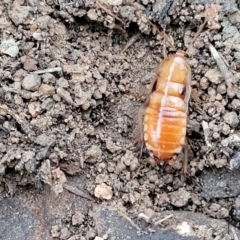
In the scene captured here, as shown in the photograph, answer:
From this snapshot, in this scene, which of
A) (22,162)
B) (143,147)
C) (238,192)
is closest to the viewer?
(22,162)

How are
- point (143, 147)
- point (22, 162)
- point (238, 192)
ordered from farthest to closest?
point (143, 147), point (238, 192), point (22, 162)

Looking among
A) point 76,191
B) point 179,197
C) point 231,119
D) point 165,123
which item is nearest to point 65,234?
point 76,191

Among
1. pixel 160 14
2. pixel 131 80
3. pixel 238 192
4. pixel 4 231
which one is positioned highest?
pixel 160 14

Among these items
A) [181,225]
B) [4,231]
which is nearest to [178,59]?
[181,225]

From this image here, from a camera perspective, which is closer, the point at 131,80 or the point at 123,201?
the point at 123,201

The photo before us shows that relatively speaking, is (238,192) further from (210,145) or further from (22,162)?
(22,162)

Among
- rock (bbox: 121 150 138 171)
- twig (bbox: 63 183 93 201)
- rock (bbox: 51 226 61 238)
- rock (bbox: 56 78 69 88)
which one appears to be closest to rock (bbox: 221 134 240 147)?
rock (bbox: 121 150 138 171)

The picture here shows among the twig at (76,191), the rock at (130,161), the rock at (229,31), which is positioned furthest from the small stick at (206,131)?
the twig at (76,191)

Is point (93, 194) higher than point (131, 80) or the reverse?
the reverse

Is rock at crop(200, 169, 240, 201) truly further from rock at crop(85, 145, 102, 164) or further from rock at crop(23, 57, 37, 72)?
rock at crop(23, 57, 37, 72)
